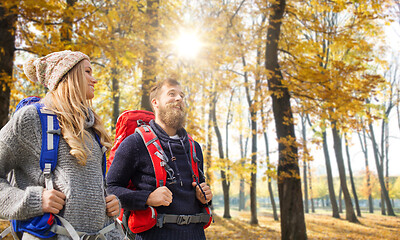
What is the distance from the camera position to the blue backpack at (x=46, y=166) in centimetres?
144

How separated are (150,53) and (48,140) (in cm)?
753

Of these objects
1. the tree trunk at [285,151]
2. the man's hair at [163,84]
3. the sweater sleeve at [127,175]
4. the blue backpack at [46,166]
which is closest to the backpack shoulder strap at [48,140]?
the blue backpack at [46,166]

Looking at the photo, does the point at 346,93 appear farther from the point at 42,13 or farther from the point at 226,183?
the point at 226,183

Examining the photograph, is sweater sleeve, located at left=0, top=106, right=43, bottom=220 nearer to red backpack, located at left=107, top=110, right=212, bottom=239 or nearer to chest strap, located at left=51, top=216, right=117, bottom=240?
chest strap, located at left=51, top=216, right=117, bottom=240

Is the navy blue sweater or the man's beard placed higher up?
the man's beard

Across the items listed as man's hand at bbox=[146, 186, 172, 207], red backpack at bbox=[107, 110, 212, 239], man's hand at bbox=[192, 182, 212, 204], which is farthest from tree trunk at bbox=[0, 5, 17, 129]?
man's hand at bbox=[192, 182, 212, 204]

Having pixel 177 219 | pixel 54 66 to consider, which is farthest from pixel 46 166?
pixel 177 219

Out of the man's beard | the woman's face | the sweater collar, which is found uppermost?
the woman's face

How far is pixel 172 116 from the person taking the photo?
270cm

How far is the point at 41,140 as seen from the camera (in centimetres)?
158

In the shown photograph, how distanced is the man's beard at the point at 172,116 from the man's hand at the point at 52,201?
52.6 inches

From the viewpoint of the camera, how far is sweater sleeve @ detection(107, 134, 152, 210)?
2236mm

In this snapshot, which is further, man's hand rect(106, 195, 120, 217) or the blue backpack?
man's hand rect(106, 195, 120, 217)

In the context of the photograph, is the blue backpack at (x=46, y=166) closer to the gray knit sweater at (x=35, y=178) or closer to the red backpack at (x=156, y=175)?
the gray knit sweater at (x=35, y=178)
